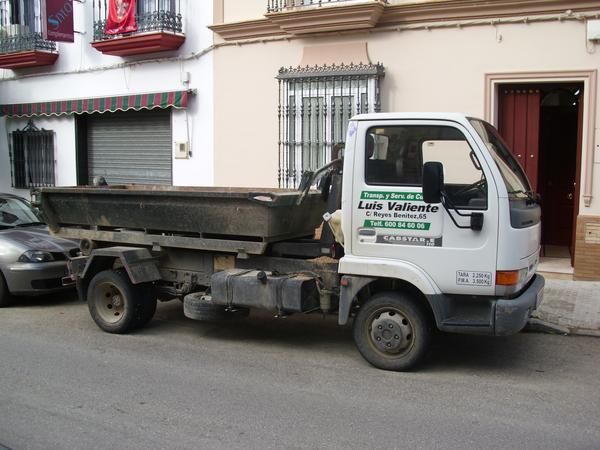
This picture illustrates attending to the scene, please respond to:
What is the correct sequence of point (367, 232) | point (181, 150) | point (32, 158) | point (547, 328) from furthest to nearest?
point (32, 158) < point (181, 150) < point (547, 328) < point (367, 232)

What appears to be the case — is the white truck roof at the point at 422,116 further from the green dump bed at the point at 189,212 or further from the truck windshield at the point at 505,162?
the green dump bed at the point at 189,212

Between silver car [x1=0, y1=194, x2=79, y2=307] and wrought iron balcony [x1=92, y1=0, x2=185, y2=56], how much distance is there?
16.0ft

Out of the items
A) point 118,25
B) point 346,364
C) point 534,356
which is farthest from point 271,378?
point 118,25

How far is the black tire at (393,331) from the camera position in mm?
5848

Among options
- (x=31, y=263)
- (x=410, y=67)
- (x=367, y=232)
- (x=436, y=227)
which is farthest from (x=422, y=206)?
(x=31, y=263)

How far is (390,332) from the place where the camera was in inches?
233

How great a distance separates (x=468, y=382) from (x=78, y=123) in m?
11.8

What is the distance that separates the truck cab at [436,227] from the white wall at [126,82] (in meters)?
6.96

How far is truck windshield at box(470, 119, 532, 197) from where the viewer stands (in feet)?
18.9

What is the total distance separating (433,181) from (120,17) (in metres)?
9.74

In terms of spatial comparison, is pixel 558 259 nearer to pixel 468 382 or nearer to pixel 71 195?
pixel 468 382

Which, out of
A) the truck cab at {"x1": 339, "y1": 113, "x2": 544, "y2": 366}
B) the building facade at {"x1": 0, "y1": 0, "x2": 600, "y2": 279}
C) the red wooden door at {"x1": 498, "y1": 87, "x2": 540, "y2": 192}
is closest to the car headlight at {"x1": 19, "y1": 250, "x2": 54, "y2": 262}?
the building facade at {"x1": 0, "y1": 0, "x2": 600, "y2": 279}

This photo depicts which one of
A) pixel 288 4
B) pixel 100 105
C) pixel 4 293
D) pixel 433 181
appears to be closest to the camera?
pixel 433 181

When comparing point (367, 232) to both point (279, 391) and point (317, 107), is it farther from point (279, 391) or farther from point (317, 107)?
point (317, 107)
